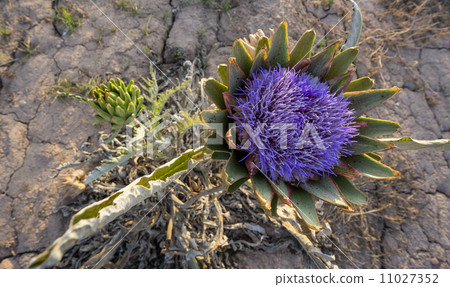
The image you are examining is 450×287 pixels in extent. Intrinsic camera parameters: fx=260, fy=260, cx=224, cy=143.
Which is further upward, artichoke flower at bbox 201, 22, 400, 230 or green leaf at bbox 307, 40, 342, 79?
green leaf at bbox 307, 40, 342, 79

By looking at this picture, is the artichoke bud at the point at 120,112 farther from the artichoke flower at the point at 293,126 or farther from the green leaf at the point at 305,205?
the green leaf at the point at 305,205

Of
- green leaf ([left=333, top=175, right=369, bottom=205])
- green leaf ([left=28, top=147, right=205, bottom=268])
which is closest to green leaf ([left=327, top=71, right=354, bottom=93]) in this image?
green leaf ([left=333, top=175, right=369, bottom=205])

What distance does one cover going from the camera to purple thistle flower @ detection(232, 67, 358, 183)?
1.33 m

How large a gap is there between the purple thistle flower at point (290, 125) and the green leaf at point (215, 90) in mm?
87

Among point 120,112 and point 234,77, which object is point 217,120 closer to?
point 234,77

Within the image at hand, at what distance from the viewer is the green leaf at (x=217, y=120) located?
1247mm

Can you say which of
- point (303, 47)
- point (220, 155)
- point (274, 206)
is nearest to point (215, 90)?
point (220, 155)

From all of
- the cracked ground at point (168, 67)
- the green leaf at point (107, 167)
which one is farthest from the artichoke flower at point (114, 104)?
the cracked ground at point (168, 67)

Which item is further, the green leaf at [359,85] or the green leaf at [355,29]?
the green leaf at [355,29]

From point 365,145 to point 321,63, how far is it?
1.65 feet

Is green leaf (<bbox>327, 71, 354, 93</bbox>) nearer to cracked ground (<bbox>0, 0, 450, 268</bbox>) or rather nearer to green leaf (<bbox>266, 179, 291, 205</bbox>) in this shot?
green leaf (<bbox>266, 179, 291, 205</bbox>)

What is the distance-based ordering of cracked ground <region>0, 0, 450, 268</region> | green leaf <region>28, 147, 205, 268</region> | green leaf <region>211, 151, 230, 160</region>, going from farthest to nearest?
cracked ground <region>0, 0, 450, 268</region> → green leaf <region>211, 151, 230, 160</region> → green leaf <region>28, 147, 205, 268</region>

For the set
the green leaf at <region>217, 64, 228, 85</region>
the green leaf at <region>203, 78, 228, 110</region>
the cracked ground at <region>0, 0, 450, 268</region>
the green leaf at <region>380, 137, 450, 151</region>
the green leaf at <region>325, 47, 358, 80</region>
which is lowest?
the cracked ground at <region>0, 0, 450, 268</region>

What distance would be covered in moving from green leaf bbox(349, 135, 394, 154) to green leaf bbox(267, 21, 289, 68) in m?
0.57
